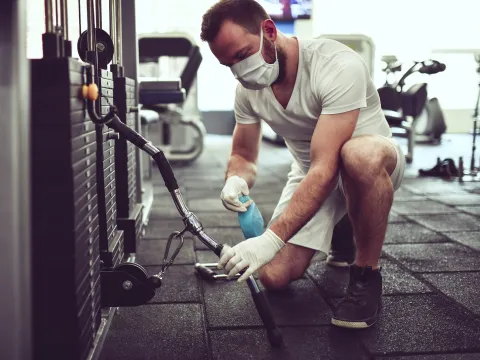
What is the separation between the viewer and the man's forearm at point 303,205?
4.53 feet

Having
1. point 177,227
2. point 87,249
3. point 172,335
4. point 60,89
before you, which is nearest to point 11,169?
point 60,89

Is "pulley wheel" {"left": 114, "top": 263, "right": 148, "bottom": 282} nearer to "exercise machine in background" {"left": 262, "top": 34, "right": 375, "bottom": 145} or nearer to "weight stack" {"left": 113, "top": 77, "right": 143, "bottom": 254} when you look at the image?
"weight stack" {"left": 113, "top": 77, "right": 143, "bottom": 254}

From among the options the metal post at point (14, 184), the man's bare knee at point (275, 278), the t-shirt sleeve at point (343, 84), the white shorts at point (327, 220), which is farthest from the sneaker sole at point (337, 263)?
the metal post at point (14, 184)

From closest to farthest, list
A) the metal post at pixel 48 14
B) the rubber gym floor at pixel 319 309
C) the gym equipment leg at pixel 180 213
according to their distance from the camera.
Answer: the metal post at pixel 48 14
the gym equipment leg at pixel 180 213
the rubber gym floor at pixel 319 309

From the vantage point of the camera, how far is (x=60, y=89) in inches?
35.6

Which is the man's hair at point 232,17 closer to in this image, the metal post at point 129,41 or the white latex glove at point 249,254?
the white latex glove at point 249,254

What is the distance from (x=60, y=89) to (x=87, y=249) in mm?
314

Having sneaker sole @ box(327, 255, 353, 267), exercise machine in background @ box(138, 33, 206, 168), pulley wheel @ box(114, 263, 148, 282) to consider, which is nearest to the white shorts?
sneaker sole @ box(327, 255, 353, 267)

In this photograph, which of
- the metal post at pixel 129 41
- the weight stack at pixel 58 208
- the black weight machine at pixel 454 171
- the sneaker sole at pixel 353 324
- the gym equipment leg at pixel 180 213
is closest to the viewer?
the weight stack at pixel 58 208

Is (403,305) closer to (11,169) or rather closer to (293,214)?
(293,214)

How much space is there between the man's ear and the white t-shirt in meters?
0.12

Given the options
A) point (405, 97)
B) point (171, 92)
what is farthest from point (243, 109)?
point (405, 97)

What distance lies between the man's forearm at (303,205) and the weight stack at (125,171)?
60 centimetres

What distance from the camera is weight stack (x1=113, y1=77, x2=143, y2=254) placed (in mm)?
1731
